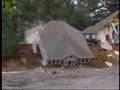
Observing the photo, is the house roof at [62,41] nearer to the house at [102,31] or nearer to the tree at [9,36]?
the house at [102,31]

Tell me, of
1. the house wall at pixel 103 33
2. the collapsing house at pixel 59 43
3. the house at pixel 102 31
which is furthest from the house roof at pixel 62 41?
the house wall at pixel 103 33

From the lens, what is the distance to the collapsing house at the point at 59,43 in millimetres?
10820

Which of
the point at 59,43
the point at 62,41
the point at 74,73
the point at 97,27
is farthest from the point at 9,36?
the point at 97,27

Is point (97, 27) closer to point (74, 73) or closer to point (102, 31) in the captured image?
point (102, 31)

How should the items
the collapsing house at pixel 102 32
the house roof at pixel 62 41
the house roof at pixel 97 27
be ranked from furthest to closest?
the house roof at pixel 62 41 → the collapsing house at pixel 102 32 → the house roof at pixel 97 27

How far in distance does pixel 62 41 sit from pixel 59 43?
0.46ft

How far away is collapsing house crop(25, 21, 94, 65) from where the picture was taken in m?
10.8

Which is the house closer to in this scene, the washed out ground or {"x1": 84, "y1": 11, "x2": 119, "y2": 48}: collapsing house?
{"x1": 84, "y1": 11, "x2": 119, "y2": 48}: collapsing house

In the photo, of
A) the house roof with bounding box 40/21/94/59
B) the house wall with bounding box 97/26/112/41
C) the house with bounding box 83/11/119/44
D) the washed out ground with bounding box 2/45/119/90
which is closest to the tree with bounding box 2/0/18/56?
the washed out ground with bounding box 2/45/119/90

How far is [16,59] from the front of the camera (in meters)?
10.3

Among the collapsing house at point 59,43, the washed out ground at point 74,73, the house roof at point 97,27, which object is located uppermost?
the house roof at point 97,27

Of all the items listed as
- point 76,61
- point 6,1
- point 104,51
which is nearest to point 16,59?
point 76,61

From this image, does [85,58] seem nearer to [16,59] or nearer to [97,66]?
[97,66]

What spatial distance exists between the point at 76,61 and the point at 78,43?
2.69 ft
